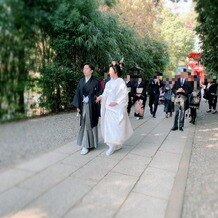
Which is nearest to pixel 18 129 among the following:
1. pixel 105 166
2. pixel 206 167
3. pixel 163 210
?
pixel 163 210

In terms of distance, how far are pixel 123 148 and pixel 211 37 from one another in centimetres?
762

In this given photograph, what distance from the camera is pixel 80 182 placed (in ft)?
14.4

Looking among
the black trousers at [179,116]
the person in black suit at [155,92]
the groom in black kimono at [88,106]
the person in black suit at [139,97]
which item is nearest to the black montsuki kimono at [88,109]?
the groom in black kimono at [88,106]

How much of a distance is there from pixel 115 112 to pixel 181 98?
3493mm

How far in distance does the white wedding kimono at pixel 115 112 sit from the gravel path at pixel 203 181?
1538mm

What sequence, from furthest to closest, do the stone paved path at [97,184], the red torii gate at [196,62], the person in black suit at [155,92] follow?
the red torii gate at [196,62], the person in black suit at [155,92], the stone paved path at [97,184]

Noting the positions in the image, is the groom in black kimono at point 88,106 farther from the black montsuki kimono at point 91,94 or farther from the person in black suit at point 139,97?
the person in black suit at point 139,97

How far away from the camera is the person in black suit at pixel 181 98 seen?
29.6 ft

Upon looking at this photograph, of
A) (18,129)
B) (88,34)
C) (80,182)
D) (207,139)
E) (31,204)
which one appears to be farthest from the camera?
(88,34)

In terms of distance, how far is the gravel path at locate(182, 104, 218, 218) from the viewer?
3.71 meters

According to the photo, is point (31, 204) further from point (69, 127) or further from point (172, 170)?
point (69, 127)

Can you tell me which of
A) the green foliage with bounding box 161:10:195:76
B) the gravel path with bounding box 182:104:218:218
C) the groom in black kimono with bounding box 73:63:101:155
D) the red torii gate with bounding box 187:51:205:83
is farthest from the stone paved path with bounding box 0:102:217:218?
the green foliage with bounding box 161:10:195:76

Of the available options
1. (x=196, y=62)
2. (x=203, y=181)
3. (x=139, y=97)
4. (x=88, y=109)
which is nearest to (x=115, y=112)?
(x=88, y=109)

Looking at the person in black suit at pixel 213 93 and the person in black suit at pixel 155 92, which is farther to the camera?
the person in black suit at pixel 213 93
